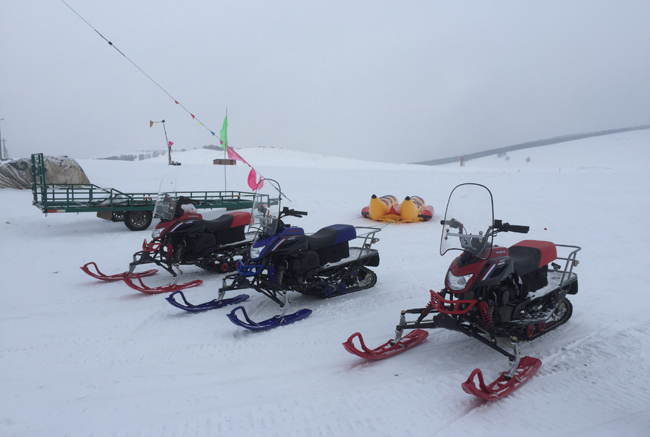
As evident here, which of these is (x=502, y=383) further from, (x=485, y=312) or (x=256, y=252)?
(x=256, y=252)

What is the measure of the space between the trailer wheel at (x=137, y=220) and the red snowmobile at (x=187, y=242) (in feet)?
13.4

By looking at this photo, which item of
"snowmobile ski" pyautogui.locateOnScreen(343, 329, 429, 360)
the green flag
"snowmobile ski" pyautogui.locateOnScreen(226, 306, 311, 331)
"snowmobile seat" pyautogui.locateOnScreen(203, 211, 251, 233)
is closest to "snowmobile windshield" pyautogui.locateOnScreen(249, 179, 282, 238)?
"snowmobile ski" pyautogui.locateOnScreen(226, 306, 311, 331)

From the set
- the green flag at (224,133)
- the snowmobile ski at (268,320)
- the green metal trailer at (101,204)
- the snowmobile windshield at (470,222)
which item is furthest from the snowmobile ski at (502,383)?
the green flag at (224,133)

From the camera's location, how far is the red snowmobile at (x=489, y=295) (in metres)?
3.39

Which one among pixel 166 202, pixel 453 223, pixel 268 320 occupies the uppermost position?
pixel 453 223

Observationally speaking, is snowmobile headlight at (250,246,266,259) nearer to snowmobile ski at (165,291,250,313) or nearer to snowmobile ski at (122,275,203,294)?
snowmobile ski at (165,291,250,313)

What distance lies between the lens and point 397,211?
11070 mm

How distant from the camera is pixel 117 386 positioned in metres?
3.22

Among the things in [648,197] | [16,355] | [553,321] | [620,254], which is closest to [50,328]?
[16,355]

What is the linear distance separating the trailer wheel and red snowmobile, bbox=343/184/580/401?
873 cm

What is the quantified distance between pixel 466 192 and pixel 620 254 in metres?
5.12

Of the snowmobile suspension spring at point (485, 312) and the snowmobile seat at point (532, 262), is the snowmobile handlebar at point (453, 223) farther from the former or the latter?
the snowmobile suspension spring at point (485, 312)

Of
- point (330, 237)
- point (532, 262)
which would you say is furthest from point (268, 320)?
point (532, 262)

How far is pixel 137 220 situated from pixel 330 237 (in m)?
7.32
